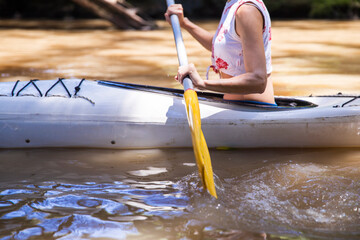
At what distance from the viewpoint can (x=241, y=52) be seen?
6.61 ft

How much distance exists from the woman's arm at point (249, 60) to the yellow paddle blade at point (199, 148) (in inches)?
3.4

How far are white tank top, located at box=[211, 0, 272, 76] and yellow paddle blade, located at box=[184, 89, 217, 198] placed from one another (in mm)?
214

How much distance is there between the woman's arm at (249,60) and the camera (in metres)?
1.86

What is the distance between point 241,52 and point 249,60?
0.13 meters

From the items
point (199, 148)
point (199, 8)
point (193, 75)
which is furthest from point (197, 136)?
point (199, 8)

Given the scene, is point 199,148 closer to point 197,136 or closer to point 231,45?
point 197,136

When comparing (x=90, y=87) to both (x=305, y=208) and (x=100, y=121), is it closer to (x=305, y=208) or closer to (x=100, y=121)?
(x=100, y=121)

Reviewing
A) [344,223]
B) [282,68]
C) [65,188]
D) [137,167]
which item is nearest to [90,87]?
[137,167]

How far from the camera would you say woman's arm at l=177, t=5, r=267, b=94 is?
186cm

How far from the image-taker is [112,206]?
5.73 ft

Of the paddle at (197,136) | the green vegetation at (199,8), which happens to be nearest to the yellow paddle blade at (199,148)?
the paddle at (197,136)

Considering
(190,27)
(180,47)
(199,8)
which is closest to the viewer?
(180,47)

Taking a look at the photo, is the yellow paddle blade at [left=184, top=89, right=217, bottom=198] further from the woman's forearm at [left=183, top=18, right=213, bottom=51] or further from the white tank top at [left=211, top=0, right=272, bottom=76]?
the woman's forearm at [left=183, top=18, right=213, bottom=51]

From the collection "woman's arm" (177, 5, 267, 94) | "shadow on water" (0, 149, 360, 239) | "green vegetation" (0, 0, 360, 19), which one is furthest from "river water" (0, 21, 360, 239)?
"green vegetation" (0, 0, 360, 19)
